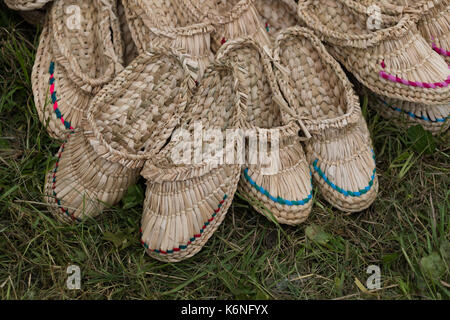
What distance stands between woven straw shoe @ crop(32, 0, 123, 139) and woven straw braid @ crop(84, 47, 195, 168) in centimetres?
8

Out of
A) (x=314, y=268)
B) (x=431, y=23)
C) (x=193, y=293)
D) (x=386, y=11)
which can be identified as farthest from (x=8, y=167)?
(x=431, y=23)

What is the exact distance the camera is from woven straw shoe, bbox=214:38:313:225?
5.15ft

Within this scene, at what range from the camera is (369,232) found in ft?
5.30

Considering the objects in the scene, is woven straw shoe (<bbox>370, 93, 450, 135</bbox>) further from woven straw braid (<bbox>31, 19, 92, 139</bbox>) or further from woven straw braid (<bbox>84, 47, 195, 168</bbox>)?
woven straw braid (<bbox>31, 19, 92, 139</bbox>)

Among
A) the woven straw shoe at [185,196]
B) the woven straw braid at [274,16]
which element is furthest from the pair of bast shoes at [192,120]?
the woven straw braid at [274,16]

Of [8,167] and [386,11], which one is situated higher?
[386,11]

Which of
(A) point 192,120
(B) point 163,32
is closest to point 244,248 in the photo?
(A) point 192,120

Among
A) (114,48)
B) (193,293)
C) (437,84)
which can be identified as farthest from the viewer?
(114,48)

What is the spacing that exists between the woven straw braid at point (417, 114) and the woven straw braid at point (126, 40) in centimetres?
87

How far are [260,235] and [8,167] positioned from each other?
840mm

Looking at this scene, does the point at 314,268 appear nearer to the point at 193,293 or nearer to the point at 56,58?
the point at 193,293

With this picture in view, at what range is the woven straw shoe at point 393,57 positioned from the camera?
1614 mm

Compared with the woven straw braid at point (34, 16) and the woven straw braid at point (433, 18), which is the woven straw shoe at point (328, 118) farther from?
the woven straw braid at point (34, 16)

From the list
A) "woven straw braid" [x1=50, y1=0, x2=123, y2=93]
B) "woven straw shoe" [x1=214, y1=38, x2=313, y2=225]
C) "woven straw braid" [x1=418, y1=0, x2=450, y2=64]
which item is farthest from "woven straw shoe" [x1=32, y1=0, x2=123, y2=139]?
"woven straw braid" [x1=418, y1=0, x2=450, y2=64]
